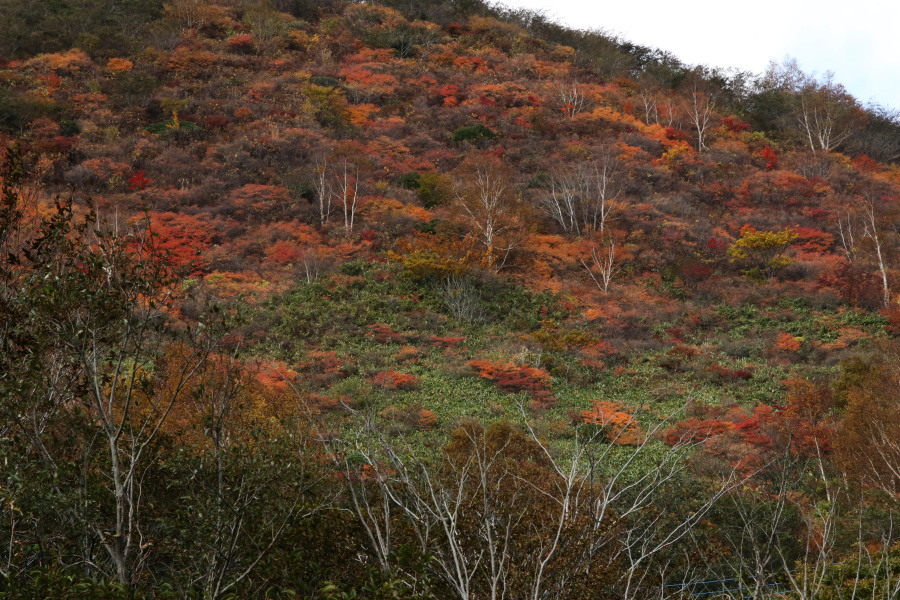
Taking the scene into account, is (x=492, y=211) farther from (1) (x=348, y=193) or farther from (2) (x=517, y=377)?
(2) (x=517, y=377)

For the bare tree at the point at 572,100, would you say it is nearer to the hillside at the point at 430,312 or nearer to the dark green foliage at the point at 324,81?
the hillside at the point at 430,312

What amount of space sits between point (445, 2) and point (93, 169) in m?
45.5

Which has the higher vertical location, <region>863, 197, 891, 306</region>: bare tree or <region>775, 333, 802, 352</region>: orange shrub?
<region>863, 197, 891, 306</region>: bare tree

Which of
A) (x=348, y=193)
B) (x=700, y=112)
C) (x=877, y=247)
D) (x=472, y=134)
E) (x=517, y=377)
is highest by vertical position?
(x=700, y=112)

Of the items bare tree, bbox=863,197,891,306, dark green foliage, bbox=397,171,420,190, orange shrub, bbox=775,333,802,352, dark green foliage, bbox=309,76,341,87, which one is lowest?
orange shrub, bbox=775,333,802,352

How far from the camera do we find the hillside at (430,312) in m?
6.41

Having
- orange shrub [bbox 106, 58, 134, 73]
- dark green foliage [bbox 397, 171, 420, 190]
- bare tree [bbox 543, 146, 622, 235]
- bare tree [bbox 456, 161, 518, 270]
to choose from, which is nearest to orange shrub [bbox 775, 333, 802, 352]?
bare tree [bbox 543, 146, 622, 235]

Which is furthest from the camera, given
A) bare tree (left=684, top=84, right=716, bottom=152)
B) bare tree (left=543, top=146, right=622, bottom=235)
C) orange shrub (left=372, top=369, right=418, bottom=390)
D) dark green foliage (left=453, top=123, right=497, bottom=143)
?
bare tree (left=684, top=84, right=716, bottom=152)

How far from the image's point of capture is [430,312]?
29984 mm

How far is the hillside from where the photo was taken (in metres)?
6.41

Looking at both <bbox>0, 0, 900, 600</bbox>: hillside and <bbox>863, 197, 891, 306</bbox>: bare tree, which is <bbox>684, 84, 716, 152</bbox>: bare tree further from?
<bbox>863, 197, 891, 306</bbox>: bare tree

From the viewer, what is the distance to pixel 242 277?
31.1 meters

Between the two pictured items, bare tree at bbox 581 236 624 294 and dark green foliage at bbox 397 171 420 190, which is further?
dark green foliage at bbox 397 171 420 190

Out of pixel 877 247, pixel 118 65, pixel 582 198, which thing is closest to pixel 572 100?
pixel 582 198
